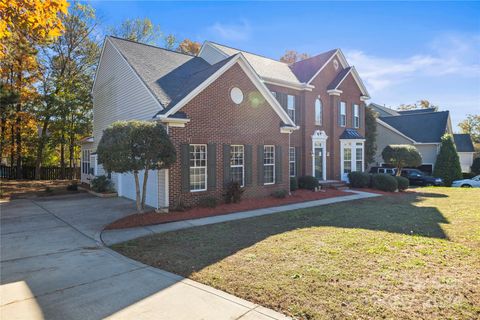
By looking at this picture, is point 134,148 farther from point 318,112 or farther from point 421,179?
point 421,179

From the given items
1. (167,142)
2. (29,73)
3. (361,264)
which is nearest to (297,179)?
(167,142)

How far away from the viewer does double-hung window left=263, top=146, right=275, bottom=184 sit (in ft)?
47.1

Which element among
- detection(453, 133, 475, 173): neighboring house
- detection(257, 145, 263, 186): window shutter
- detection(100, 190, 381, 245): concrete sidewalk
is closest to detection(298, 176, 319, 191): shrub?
detection(100, 190, 381, 245): concrete sidewalk

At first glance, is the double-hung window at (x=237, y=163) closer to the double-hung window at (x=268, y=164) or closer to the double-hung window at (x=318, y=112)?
the double-hung window at (x=268, y=164)

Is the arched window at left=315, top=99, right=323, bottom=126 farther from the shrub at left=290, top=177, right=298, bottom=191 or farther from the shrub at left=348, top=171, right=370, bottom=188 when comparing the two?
the shrub at left=290, top=177, right=298, bottom=191

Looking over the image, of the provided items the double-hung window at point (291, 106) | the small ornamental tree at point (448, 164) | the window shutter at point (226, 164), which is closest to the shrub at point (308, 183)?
the double-hung window at point (291, 106)

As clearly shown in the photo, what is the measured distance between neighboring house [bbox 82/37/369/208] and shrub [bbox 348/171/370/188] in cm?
116

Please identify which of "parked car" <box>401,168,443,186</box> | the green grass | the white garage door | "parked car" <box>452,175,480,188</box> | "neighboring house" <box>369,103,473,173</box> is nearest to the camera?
the green grass

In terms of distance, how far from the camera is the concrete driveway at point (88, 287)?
4039mm

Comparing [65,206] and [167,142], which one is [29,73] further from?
[167,142]

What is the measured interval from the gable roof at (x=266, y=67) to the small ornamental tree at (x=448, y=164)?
50.1 feet

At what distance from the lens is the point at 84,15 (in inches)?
1060

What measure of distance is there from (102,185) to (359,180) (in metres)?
15.7

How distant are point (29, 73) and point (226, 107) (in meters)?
23.0
